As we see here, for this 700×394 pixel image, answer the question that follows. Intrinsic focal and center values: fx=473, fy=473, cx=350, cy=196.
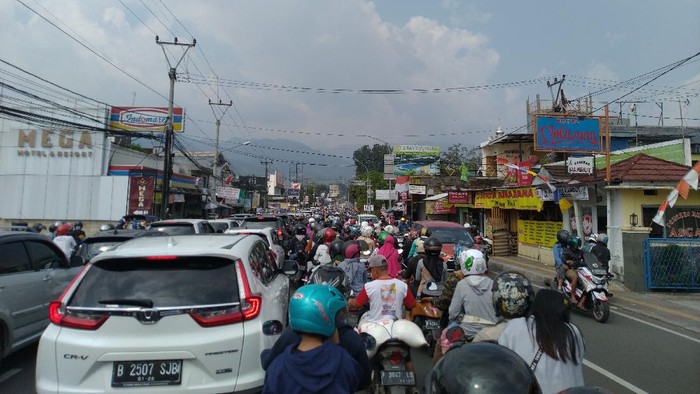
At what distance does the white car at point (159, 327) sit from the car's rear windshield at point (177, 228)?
7975 millimetres

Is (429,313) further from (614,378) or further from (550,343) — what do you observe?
(550,343)

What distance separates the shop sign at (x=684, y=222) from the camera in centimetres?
1354

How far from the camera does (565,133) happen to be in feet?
55.4

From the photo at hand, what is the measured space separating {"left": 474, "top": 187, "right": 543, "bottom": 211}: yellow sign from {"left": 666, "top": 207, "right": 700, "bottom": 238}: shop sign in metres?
4.70

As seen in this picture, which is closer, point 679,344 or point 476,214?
point 679,344

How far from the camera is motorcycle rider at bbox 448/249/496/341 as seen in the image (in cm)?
449

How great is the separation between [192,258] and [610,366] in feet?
18.2

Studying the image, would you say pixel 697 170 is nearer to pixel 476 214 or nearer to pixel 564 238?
pixel 564 238

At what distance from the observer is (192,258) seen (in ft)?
12.3

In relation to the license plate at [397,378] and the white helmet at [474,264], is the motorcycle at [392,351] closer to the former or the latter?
the license plate at [397,378]

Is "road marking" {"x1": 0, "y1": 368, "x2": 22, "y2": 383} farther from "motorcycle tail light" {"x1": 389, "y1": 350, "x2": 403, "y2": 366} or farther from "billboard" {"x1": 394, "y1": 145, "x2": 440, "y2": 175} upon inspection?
"billboard" {"x1": 394, "y1": 145, "x2": 440, "y2": 175}

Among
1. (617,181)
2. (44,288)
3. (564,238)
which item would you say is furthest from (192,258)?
(617,181)

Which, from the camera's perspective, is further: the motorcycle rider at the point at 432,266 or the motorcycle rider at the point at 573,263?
the motorcycle rider at the point at 573,263

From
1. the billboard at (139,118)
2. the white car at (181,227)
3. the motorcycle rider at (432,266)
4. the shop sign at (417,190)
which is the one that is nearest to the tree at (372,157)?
the shop sign at (417,190)
